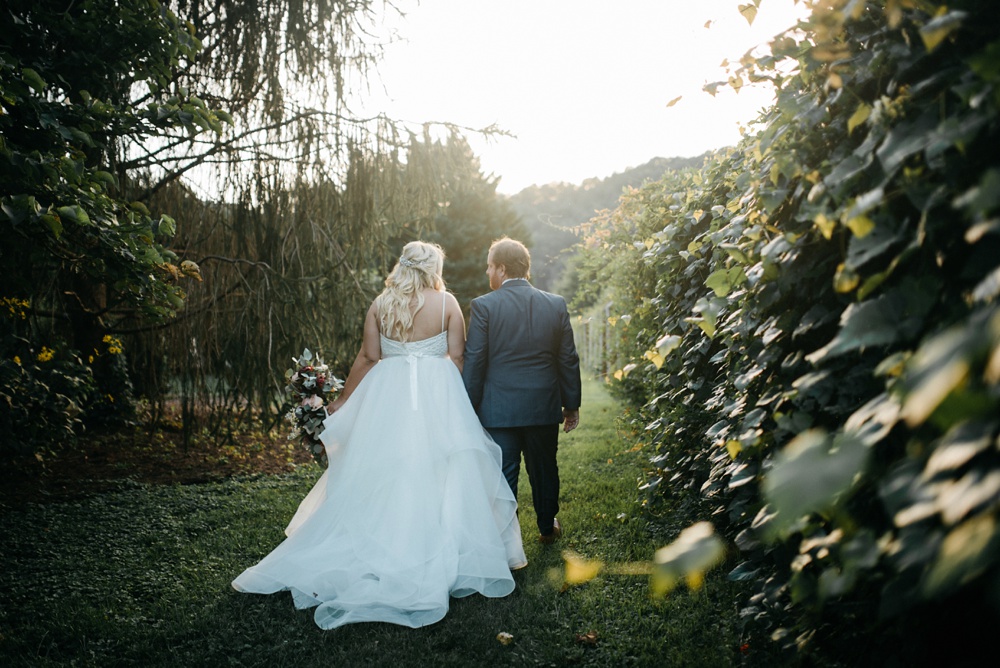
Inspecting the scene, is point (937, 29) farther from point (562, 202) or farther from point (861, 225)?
point (562, 202)

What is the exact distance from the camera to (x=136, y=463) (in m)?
6.28

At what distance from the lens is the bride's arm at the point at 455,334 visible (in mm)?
4066

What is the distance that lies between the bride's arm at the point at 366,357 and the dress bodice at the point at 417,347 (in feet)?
0.22

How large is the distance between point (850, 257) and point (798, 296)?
0.47 meters

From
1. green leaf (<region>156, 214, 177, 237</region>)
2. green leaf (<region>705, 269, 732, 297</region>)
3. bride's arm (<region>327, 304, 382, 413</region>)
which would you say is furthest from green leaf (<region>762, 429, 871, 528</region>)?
bride's arm (<region>327, 304, 382, 413</region>)

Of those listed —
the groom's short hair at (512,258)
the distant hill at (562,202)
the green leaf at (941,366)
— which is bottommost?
the green leaf at (941,366)

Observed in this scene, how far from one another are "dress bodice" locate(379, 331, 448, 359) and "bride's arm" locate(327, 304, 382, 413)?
7cm

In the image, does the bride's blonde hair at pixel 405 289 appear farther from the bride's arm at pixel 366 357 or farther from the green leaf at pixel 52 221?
the green leaf at pixel 52 221

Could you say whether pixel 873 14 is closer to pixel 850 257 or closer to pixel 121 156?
pixel 850 257

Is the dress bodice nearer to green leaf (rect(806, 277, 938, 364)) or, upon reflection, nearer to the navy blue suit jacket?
the navy blue suit jacket

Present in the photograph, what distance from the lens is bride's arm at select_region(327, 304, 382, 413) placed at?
4082 millimetres

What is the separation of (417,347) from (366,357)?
41cm

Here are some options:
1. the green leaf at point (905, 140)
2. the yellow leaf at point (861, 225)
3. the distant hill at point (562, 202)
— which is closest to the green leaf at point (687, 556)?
the yellow leaf at point (861, 225)

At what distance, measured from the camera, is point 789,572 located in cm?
172
